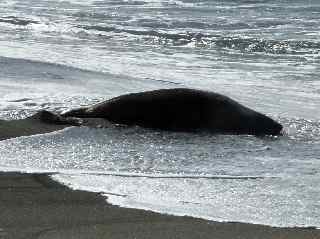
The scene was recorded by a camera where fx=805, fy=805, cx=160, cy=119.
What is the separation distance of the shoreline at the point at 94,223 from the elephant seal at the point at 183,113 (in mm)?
2731

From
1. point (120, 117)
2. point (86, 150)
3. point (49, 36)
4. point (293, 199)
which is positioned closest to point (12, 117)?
point (120, 117)

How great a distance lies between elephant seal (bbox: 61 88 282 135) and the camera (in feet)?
23.8

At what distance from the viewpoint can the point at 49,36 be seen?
18297 millimetres

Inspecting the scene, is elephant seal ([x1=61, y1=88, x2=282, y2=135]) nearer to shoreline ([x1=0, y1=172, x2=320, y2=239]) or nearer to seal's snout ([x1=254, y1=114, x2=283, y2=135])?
seal's snout ([x1=254, y1=114, x2=283, y2=135])

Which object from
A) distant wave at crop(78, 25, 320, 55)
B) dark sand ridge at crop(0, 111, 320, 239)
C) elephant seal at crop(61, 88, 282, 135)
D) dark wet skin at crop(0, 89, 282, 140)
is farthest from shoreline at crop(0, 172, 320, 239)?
distant wave at crop(78, 25, 320, 55)

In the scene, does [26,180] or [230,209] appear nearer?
[230,209]

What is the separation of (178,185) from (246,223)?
99 cm

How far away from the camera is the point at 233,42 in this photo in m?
17.2

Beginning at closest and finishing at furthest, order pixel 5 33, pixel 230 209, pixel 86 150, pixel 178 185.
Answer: pixel 230 209
pixel 178 185
pixel 86 150
pixel 5 33

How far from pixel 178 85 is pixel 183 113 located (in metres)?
3.23

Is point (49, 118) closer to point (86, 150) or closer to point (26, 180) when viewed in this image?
point (86, 150)

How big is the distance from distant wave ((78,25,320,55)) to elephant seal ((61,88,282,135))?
26.9 ft

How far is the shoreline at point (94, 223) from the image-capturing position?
3.94m

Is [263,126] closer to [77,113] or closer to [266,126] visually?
[266,126]
